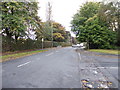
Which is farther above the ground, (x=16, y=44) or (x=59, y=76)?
(x=16, y=44)

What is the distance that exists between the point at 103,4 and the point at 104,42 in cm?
886

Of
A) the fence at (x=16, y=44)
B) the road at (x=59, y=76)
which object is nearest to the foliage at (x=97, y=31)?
the fence at (x=16, y=44)

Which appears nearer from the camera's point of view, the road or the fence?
the road

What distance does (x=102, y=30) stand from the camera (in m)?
21.8

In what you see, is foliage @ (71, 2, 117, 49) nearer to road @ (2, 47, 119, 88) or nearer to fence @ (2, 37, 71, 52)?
fence @ (2, 37, 71, 52)

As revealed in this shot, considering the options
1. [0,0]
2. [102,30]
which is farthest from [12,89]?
[102,30]

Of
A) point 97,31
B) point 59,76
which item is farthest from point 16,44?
point 97,31

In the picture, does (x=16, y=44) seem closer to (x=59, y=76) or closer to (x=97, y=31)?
(x=59, y=76)

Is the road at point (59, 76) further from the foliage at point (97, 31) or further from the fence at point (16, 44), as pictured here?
the foliage at point (97, 31)

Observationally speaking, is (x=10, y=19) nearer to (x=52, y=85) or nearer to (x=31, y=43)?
(x=31, y=43)

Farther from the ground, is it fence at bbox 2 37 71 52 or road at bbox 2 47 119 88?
fence at bbox 2 37 71 52

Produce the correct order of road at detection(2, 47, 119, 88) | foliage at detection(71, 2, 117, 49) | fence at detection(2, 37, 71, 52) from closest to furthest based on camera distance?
road at detection(2, 47, 119, 88) < fence at detection(2, 37, 71, 52) < foliage at detection(71, 2, 117, 49)

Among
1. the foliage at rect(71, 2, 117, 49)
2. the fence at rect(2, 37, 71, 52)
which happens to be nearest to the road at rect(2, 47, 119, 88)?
the fence at rect(2, 37, 71, 52)

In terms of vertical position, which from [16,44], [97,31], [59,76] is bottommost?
[59,76]
